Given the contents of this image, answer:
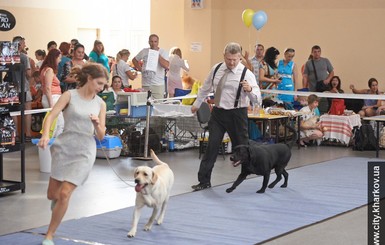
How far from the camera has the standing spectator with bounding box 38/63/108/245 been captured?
5941 mm

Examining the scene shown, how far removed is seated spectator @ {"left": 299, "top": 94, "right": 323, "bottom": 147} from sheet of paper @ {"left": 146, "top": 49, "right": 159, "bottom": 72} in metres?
2.64

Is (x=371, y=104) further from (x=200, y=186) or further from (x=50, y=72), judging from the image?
(x=50, y=72)

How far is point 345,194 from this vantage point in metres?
8.55

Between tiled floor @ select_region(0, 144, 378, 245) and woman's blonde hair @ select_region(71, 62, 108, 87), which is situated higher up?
woman's blonde hair @ select_region(71, 62, 108, 87)

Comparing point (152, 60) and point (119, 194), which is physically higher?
point (152, 60)

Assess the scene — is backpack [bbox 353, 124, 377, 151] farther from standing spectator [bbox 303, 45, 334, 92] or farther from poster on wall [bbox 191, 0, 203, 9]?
poster on wall [bbox 191, 0, 203, 9]

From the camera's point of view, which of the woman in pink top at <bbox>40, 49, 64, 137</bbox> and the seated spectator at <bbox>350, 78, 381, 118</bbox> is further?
the seated spectator at <bbox>350, 78, 381, 118</bbox>

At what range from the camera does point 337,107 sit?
13.3m

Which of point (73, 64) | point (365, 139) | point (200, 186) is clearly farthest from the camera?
point (365, 139)

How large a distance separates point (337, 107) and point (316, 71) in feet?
4.93

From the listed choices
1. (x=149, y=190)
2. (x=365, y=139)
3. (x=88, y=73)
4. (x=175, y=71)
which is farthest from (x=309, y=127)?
(x=88, y=73)

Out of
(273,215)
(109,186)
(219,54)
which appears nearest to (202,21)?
(219,54)

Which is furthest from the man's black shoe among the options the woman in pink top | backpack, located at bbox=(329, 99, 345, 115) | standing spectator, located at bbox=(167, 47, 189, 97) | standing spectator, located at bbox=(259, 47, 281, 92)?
standing spectator, located at bbox=(167, 47, 189, 97)

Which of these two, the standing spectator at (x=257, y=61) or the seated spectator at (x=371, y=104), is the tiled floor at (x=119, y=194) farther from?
the standing spectator at (x=257, y=61)
